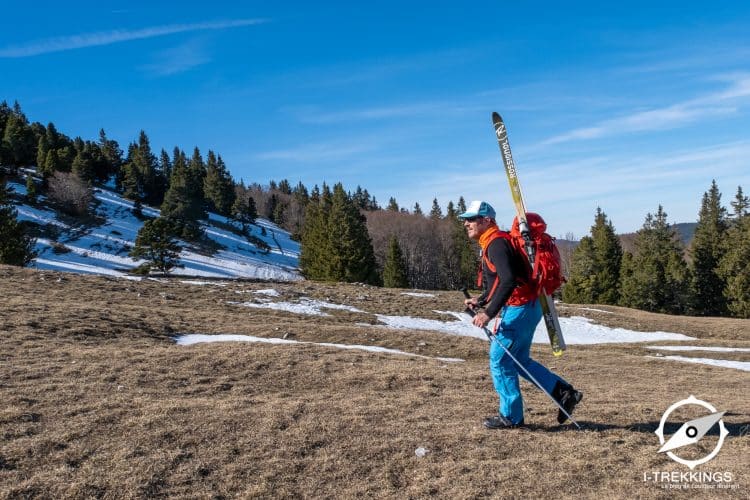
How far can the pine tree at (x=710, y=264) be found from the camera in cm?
5475

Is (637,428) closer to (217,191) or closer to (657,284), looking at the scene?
(657,284)

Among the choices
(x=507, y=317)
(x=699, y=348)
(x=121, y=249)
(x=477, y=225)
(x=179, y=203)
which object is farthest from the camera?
(x=179, y=203)

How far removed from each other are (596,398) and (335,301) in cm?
2172

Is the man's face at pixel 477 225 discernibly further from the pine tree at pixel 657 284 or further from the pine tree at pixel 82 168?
the pine tree at pixel 82 168

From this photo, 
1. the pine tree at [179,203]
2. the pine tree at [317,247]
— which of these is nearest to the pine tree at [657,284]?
the pine tree at [317,247]

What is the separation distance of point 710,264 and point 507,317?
203ft

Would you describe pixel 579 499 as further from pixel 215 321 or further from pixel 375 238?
pixel 375 238

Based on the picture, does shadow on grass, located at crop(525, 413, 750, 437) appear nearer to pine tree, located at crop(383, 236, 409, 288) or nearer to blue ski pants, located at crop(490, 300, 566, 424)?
blue ski pants, located at crop(490, 300, 566, 424)

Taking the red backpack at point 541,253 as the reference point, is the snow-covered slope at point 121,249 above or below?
above

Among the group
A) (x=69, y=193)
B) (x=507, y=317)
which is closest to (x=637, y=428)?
(x=507, y=317)

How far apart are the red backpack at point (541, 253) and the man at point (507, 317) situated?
0.34 ft

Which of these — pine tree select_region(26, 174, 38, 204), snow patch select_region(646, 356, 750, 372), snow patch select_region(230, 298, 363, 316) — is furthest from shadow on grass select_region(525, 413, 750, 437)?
pine tree select_region(26, 174, 38, 204)

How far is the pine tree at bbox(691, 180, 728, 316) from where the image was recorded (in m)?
54.8

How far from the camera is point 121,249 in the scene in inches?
2657
